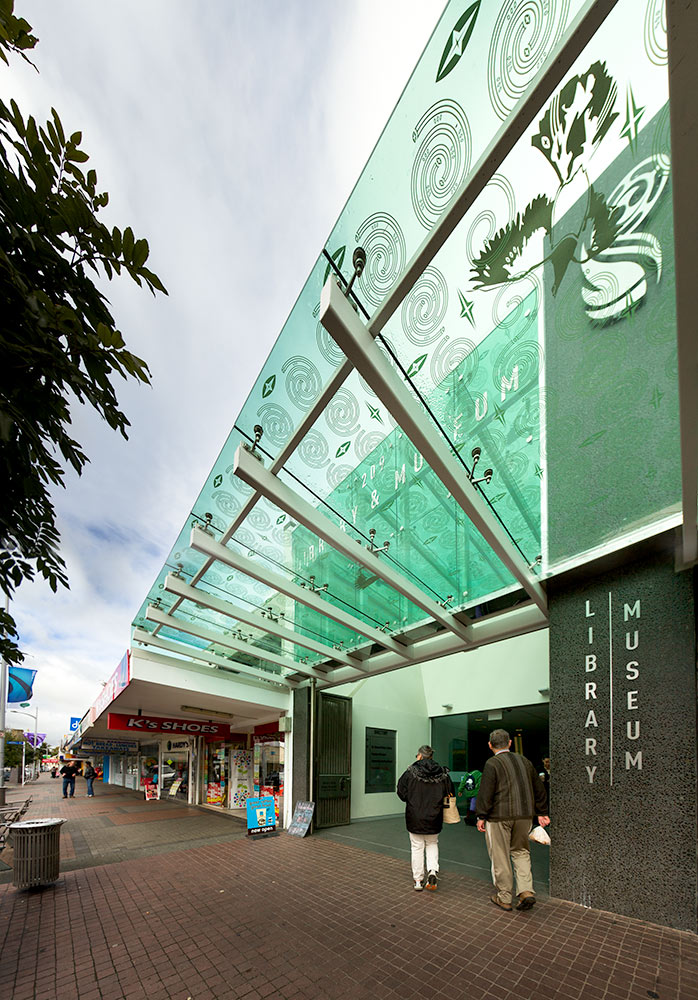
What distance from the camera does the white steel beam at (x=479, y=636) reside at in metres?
7.32

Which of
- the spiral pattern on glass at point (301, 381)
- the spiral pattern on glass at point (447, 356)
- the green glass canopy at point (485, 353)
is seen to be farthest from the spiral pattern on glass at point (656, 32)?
the spiral pattern on glass at point (301, 381)

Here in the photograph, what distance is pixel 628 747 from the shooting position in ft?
16.8

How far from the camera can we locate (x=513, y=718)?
40.2 feet

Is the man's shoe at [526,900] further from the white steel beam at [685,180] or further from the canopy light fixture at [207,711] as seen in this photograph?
the canopy light fixture at [207,711]

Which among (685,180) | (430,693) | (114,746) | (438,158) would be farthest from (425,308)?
(114,746)

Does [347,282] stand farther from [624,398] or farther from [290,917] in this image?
[290,917]

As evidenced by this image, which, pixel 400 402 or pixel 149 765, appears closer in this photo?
pixel 400 402

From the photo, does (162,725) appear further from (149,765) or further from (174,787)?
(149,765)

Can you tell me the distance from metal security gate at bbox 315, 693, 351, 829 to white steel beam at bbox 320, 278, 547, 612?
6.85 meters

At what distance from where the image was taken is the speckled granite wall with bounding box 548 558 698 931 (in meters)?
4.67

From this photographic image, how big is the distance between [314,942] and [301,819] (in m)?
5.82

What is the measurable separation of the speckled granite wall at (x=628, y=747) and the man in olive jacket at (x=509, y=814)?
431 mm

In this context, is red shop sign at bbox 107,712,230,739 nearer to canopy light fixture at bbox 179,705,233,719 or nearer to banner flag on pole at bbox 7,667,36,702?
canopy light fixture at bbox 179,705,233,719

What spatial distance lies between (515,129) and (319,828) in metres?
11.4
